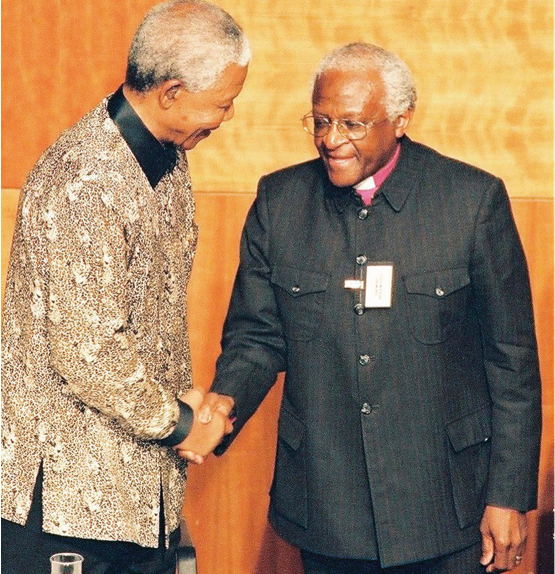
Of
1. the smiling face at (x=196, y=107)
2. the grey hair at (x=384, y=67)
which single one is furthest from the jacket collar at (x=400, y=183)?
the smiling face at (x=196, y=107)

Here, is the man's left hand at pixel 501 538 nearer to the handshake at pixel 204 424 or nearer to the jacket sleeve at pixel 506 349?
the jacket sleeve at pixel 506 349

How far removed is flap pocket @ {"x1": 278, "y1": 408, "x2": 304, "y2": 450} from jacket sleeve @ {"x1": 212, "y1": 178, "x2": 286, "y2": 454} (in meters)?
0.10

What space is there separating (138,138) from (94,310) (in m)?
0.35

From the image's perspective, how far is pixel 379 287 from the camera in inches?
114

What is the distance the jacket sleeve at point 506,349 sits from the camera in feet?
9.37

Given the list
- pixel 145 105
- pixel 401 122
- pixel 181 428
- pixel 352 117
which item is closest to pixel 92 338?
pixel 181 428

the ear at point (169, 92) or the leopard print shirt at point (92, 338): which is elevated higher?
the ear at point (169, 92)

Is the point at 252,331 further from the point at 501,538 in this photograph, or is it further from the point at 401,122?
the point at 501,538

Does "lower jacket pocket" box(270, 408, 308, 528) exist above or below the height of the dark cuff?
below

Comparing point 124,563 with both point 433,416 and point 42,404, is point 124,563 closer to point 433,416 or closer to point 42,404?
point 42,404

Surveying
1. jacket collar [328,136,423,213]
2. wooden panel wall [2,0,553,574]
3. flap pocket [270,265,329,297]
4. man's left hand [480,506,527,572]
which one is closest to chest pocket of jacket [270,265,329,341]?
flap pocket [270,265,329,297]

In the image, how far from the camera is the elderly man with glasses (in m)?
2.87

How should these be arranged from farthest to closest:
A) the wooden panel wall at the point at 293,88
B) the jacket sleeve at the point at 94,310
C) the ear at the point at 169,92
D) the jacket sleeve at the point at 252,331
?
1. the wooden panel wall at the point at 293,88
2. the jacket sleeve at the point at 252,331
3. the ear at the point at 169,92
4. the jacket sleeve at the point at 94,310

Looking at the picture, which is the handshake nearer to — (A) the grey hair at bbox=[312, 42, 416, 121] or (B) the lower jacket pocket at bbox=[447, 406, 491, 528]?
(B) the lower jacket pocket at bbox=[447, 406, 491, 528]
